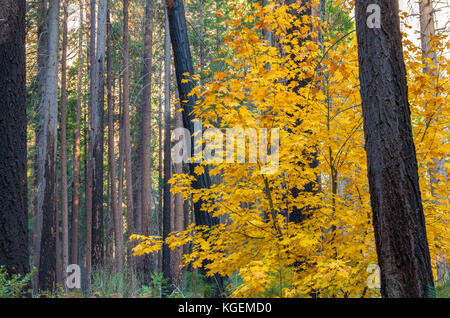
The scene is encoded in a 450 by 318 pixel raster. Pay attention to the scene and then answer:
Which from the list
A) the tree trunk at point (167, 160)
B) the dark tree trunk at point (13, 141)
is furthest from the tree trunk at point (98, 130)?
the dark tree trunk at point (13, 141)

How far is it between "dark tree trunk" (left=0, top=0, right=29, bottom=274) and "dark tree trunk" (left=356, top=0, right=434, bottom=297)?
17.0ft

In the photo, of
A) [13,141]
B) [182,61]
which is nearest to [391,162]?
[182,61]

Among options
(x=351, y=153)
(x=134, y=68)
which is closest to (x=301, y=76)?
(x=351, y=153)

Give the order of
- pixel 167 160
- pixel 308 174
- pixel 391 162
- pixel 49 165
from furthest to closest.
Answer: pixel 167 160 < pixel 49 165 < pixel 308 174 < pixel 391 162

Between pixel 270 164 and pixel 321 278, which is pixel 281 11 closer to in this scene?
pixel 270 164

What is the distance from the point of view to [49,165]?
513 inches

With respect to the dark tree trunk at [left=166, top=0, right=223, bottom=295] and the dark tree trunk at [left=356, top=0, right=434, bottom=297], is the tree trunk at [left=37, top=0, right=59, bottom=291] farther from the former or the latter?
the dark tree trunk at [left=356, top=0, right=434, bottom=297]

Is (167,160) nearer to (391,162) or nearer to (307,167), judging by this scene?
(307,167)

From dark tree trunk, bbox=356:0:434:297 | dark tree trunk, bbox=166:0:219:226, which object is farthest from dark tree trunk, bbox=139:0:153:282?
dark tree trunk, bbox=356:0:434:297

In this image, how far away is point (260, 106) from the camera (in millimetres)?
5289

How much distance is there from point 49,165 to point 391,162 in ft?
38.2

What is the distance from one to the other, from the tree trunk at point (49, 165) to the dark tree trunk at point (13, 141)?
636 cm

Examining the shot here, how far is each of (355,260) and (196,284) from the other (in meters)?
2.06

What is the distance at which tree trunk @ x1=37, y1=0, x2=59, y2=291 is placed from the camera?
12.4 meters
